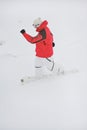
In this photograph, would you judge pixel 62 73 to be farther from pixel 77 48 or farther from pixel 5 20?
pixel 5 20

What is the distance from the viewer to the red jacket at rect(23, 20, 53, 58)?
4.11 ft

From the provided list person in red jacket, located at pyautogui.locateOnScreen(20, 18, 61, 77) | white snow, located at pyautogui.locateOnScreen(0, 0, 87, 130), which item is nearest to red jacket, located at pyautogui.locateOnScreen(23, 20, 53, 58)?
person in red jacket, located at pyautogui.locateOnScreen(20, 18, 61, 77)

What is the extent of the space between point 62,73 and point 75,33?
38 cm

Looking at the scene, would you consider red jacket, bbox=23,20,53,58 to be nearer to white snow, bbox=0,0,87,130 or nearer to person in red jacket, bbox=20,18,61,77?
person in red jacket, bbox=20,18,61,77

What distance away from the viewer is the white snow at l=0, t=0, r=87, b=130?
1.17 metres

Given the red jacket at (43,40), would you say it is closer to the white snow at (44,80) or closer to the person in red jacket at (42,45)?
the person in red jacket at (42,45)

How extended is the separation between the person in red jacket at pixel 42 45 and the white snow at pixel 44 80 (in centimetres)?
5

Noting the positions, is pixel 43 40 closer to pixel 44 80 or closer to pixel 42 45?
pixel 42 45

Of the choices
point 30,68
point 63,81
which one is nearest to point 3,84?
point 30,68

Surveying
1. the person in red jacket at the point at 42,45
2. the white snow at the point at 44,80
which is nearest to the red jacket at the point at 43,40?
the person in red jacket at the point at 42,45

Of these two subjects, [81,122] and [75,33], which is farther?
[75,33]

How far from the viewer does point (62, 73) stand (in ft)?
4.48

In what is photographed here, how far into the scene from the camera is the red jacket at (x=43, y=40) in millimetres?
1252

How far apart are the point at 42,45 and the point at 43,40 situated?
0.9 inches
